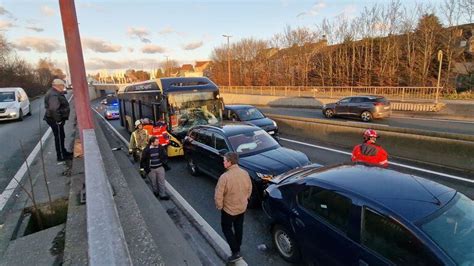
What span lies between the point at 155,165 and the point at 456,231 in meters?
5.50

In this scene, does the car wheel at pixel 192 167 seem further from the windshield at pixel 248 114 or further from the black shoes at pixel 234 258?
the windshield at pixel 248 114

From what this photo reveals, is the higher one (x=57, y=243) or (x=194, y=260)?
(x=57, y=243)

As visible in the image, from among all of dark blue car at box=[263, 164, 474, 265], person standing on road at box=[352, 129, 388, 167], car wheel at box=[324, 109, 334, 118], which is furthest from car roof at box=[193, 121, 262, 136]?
car wheel at box=[324, 109, 334, 118]

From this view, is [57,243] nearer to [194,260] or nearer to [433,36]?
[194,260]

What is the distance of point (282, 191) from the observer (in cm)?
426

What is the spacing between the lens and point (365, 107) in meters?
19.6

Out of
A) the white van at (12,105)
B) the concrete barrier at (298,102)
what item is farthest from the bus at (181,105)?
the concrete barrier at (298,102)

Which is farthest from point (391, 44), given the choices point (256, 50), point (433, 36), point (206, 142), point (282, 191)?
point (282, 191)

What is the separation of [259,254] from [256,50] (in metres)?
56.1

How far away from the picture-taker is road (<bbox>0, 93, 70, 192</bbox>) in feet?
23.1

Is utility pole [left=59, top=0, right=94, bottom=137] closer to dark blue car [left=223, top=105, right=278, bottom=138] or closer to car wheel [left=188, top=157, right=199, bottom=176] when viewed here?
car wheel [left=188, top=157, right=199, bottom=176]

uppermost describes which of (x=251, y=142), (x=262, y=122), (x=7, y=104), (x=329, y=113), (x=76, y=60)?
(x=76, y=60)

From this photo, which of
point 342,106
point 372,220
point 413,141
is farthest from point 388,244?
point 342,106

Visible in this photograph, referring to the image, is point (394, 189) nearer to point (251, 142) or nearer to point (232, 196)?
point (232, 196)
